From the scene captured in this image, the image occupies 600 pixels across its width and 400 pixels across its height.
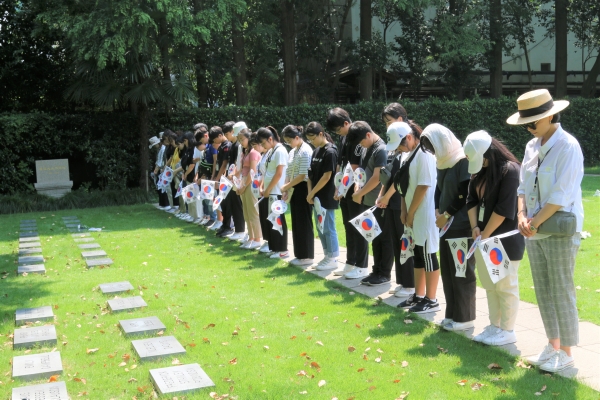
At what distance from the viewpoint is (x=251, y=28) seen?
24.2m

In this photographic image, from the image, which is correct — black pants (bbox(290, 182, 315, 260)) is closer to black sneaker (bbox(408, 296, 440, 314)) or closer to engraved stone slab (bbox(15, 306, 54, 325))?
black sneaker (bbox(408, 296, 440, 314))

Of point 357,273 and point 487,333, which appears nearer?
point 487,333

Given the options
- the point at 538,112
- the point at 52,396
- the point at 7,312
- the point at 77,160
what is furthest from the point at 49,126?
the point at 538,112

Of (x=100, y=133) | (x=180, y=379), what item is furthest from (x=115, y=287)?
(x=100, y=133)

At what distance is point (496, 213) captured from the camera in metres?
5.38

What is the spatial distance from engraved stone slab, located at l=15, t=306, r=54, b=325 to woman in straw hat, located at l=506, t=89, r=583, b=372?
4937 millimetres

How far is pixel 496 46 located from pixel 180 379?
84.6 feet

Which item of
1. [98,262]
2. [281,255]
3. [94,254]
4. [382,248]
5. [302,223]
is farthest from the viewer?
[94,254]

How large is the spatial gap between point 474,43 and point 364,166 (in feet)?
64.2

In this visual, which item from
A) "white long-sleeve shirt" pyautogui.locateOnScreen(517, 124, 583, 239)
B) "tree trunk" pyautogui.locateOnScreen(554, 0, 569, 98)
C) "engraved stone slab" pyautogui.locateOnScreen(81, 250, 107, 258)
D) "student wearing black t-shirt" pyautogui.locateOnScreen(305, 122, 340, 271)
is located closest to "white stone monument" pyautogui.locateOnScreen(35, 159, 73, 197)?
"engraved stone slab" pyautogui.locateOnScreen(81, 250, 107, 258)

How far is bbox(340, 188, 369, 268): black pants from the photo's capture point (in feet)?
27.5

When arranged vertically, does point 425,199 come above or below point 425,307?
above

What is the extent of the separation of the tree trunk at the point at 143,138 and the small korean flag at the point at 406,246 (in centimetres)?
1438

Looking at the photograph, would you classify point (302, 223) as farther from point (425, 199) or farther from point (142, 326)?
point (142, 326)
